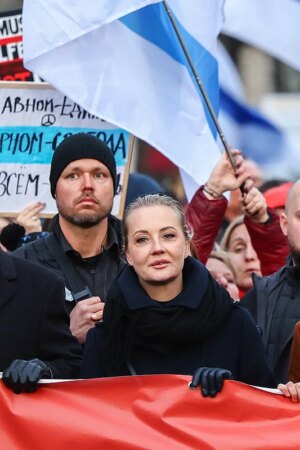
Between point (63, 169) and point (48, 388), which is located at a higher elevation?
point (63, 169)

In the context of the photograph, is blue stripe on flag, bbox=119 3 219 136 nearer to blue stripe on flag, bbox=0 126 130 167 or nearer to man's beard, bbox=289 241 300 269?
blue stripe on flag, bbox=0 126 130 167

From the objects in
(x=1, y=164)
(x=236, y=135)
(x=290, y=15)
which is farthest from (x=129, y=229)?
(x=236, y=135)

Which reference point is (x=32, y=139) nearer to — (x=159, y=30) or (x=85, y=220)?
(x=159, y=30)

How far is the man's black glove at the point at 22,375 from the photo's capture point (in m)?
5.75

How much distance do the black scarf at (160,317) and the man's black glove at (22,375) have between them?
1.41 feet

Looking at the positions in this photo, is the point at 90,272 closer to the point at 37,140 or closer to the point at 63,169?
the point at 63,169

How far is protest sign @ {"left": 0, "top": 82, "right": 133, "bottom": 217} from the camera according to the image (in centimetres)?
831

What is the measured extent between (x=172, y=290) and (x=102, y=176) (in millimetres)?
1397

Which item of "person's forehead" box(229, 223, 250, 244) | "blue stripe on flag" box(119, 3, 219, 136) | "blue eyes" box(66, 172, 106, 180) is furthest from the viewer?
"person's forehead" box(229, 223, 250, 244)

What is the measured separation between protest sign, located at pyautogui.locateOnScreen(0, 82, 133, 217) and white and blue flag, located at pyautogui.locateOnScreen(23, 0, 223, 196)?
26 cm

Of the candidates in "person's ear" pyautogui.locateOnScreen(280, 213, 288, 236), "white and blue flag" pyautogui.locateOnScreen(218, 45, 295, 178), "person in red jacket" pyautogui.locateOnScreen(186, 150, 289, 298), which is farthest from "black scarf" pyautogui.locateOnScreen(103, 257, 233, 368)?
"white and blue flag" pyautogui.locateOnScreen(218, 45, 295, 178)

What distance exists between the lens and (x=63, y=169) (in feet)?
24.5

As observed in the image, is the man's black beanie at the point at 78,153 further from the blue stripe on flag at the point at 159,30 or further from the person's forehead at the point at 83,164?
the blue stripe on flag at the point at 159,30

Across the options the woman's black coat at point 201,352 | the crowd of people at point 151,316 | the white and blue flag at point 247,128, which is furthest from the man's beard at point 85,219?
the white and blue flag at point 247,128
